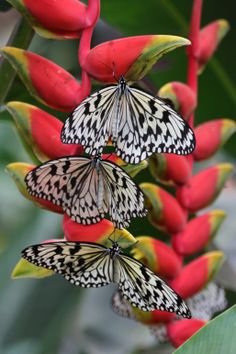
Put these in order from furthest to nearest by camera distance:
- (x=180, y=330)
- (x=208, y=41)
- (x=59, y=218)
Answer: (x=59, y=218), (x=208, y=41), (x=180, y=330)

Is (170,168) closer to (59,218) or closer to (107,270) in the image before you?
(107,270)

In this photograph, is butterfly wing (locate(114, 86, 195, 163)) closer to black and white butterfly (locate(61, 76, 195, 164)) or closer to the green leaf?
black and white butterfly (locate(61, 76, 195, 164))

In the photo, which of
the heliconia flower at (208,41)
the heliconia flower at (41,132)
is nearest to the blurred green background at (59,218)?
the heliconia flower at (208,41)

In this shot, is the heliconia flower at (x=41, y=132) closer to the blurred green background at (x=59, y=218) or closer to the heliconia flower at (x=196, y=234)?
the heliconia flower at (x=196, y=234)

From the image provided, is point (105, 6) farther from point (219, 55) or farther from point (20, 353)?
point (20, 353)

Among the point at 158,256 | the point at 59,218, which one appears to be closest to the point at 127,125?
the point at 158,256

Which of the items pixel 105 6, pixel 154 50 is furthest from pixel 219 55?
pixel 154 50
